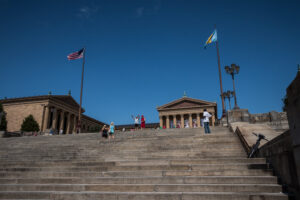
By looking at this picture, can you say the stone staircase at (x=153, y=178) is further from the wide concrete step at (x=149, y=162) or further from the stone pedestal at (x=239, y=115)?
the stone pedestal at (x=239, y=115)

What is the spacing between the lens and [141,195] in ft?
15.1

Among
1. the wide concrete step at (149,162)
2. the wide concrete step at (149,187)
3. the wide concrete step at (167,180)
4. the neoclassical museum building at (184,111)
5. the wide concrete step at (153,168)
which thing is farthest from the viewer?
the neoclassical museum building at (184,111)

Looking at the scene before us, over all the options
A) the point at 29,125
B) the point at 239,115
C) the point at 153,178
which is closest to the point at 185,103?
the point at 29,125

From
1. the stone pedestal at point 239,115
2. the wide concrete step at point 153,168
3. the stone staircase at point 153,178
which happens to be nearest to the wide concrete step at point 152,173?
the stone staircase at point 153,178

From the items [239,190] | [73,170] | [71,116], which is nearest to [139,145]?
[73,170]

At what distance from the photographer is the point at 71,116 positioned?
177 feet

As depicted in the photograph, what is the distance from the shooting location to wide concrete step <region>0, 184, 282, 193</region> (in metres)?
4.54

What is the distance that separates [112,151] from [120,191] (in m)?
4.35

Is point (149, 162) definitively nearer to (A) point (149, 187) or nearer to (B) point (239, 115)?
(A) point (149, 187)

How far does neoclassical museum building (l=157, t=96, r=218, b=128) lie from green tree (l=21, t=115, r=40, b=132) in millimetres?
29904

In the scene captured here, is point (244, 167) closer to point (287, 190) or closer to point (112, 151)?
point (287, 190)

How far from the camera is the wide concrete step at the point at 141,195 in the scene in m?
4.14

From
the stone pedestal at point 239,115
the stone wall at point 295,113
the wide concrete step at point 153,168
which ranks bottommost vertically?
the wide concrete step at point 153,168

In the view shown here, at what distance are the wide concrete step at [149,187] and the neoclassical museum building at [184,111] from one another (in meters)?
51.1
